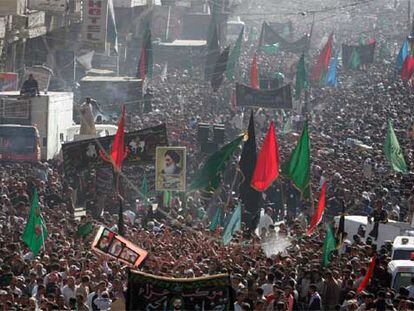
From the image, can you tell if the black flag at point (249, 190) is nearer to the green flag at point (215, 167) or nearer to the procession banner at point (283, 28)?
the green flag at point (215, 167)

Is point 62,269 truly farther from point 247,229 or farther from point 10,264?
point 247,229

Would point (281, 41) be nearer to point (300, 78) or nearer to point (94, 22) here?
point (94, 22)

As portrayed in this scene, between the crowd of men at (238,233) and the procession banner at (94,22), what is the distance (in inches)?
176

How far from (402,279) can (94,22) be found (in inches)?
1303

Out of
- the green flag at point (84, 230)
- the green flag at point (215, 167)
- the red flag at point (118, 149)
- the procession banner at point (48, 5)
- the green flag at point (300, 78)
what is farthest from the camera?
the procession banner at point (48, 5)

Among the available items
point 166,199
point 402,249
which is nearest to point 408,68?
point 166,199

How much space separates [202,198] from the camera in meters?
26.3

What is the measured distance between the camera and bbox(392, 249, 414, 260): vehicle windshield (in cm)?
1792

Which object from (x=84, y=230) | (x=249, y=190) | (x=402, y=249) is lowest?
(x=84, y=230)

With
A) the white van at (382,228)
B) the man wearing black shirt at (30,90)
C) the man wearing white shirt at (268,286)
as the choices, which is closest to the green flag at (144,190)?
the white van at (382,228)

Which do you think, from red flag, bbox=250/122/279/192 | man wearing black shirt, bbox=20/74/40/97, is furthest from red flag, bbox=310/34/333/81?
red flag, bbox=250/122/279/192

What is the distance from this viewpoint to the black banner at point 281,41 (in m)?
68.7

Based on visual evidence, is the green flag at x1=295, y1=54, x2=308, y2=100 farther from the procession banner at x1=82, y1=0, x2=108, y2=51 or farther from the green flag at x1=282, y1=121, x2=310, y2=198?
the green flag at x1=282, y1=121, x2=310, y2=198

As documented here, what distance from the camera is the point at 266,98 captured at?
38.2m
